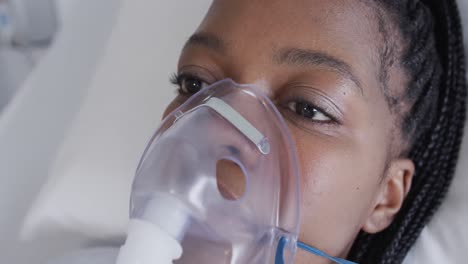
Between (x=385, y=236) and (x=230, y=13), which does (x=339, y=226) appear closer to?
(x=385, y=236)

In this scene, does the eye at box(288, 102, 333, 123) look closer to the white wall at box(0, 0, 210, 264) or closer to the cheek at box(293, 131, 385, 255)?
the cheek at box(293, 131, 385, 255)

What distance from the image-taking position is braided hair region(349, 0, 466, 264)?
1.11 metres

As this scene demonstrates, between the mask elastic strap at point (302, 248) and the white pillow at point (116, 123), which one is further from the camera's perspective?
the white pillow at point (116, 123)

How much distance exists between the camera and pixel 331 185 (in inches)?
35.0

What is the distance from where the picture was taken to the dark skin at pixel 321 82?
889 mm

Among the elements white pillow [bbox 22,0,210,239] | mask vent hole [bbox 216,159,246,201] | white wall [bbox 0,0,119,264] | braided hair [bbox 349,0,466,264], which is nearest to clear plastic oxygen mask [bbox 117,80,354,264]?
mask vent hole [bbox 216,159,246,201]

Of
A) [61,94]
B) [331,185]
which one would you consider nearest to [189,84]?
[331,185]

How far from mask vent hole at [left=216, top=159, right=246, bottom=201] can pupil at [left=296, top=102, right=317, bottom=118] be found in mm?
172

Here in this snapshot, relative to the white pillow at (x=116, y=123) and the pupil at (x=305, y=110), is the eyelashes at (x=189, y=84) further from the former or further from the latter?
the white pillow at (x=116, y=123)

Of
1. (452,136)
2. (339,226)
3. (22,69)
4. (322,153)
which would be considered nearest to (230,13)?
(322,153)

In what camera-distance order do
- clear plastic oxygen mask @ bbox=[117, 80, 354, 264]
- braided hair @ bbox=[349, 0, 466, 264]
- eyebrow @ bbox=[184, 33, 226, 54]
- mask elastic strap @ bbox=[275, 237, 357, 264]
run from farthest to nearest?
braided hair @ bbox=[349, 0, 466, 264]
eyebrow @ bbox=[184, 33, 226, 54]
mask elastic strap @ bbox=[275, 237, 357, 264]
clear plastic oxygen mask @ bbox=[117, 80, 354, 264]

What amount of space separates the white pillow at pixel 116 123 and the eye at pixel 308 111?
58 centimetres

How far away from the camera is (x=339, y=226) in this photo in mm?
935

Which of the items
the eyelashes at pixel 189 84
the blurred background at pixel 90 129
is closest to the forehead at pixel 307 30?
the eyelashes at pixel 189 84
